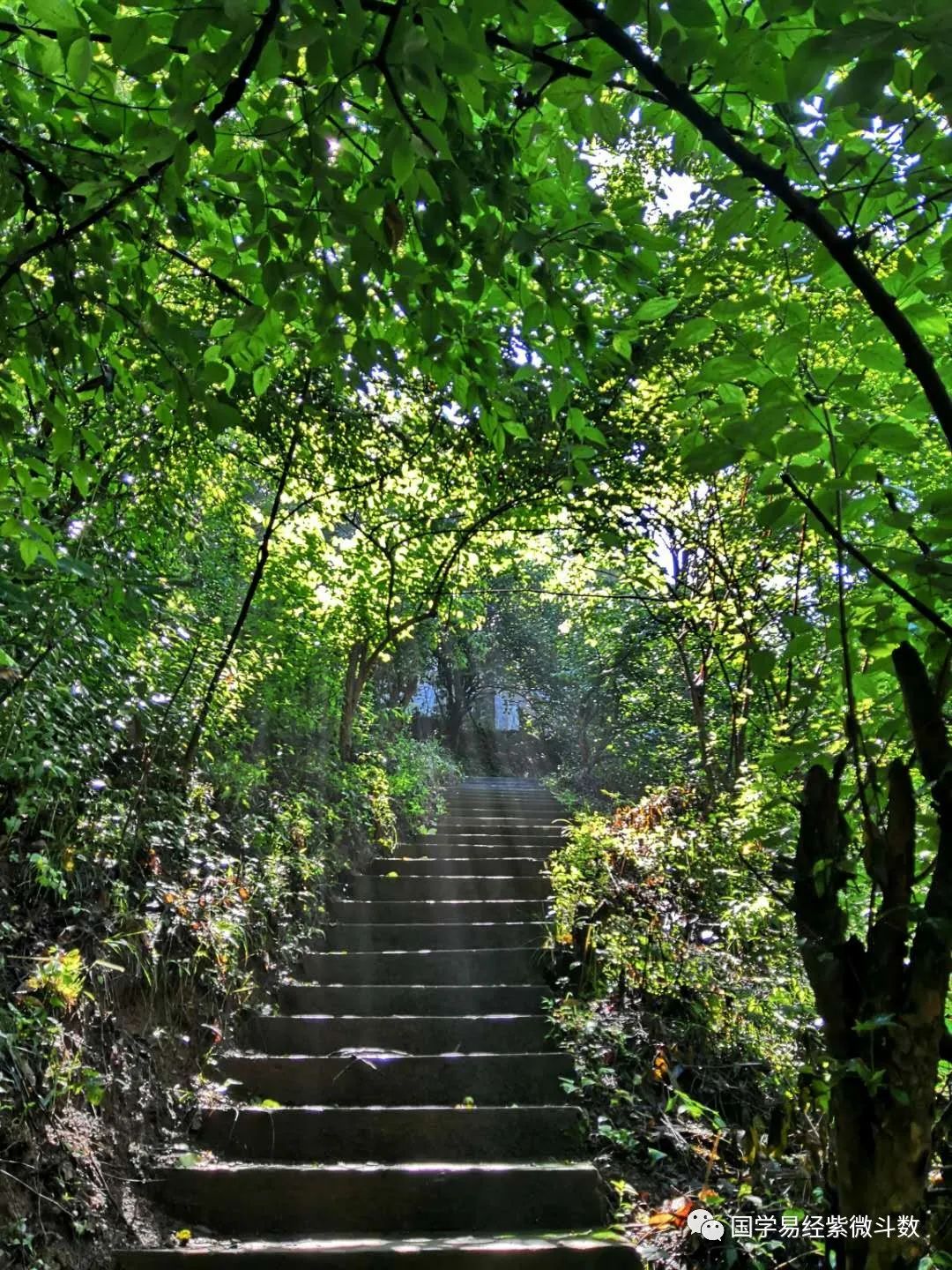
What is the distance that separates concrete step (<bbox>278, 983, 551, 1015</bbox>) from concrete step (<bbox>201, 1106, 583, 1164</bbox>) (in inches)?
36.9

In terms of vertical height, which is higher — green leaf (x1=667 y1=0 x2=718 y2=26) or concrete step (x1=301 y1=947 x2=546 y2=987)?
green leaf (x1=667 y1=0 x2=718 y2=26)

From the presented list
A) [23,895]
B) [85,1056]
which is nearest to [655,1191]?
[85,1056]

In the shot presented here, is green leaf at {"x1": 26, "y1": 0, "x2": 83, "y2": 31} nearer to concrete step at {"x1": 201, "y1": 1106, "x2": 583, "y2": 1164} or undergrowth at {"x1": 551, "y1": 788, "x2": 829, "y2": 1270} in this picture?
undergrowth at {"x1": 551, "y1": 788, "x2": 829, "y2": 1270}

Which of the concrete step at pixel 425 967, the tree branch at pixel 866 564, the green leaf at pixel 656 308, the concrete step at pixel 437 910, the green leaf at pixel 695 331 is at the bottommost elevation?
the concrete step at pixel 425 967

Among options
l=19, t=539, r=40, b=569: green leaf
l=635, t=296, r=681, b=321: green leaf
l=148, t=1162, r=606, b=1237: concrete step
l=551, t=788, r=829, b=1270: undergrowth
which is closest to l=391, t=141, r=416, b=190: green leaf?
l=635, t=296, r=681, b=321: green leaf

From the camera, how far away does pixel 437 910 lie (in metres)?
5.28

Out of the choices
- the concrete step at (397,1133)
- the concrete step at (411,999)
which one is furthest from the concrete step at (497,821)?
the concrete step at (397,1133)

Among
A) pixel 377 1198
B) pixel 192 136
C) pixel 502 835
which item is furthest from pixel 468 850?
pixel 192 136

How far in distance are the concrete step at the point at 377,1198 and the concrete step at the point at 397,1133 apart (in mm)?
201

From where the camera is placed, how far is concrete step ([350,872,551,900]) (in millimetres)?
→ 5754

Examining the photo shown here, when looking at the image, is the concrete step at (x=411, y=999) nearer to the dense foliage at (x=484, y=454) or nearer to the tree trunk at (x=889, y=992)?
the dense foliage at (x=484, y=454)

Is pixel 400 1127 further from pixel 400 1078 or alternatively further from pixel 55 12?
pixel 55 12

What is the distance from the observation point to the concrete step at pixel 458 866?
6.28 m

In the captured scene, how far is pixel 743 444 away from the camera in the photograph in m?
1.16
